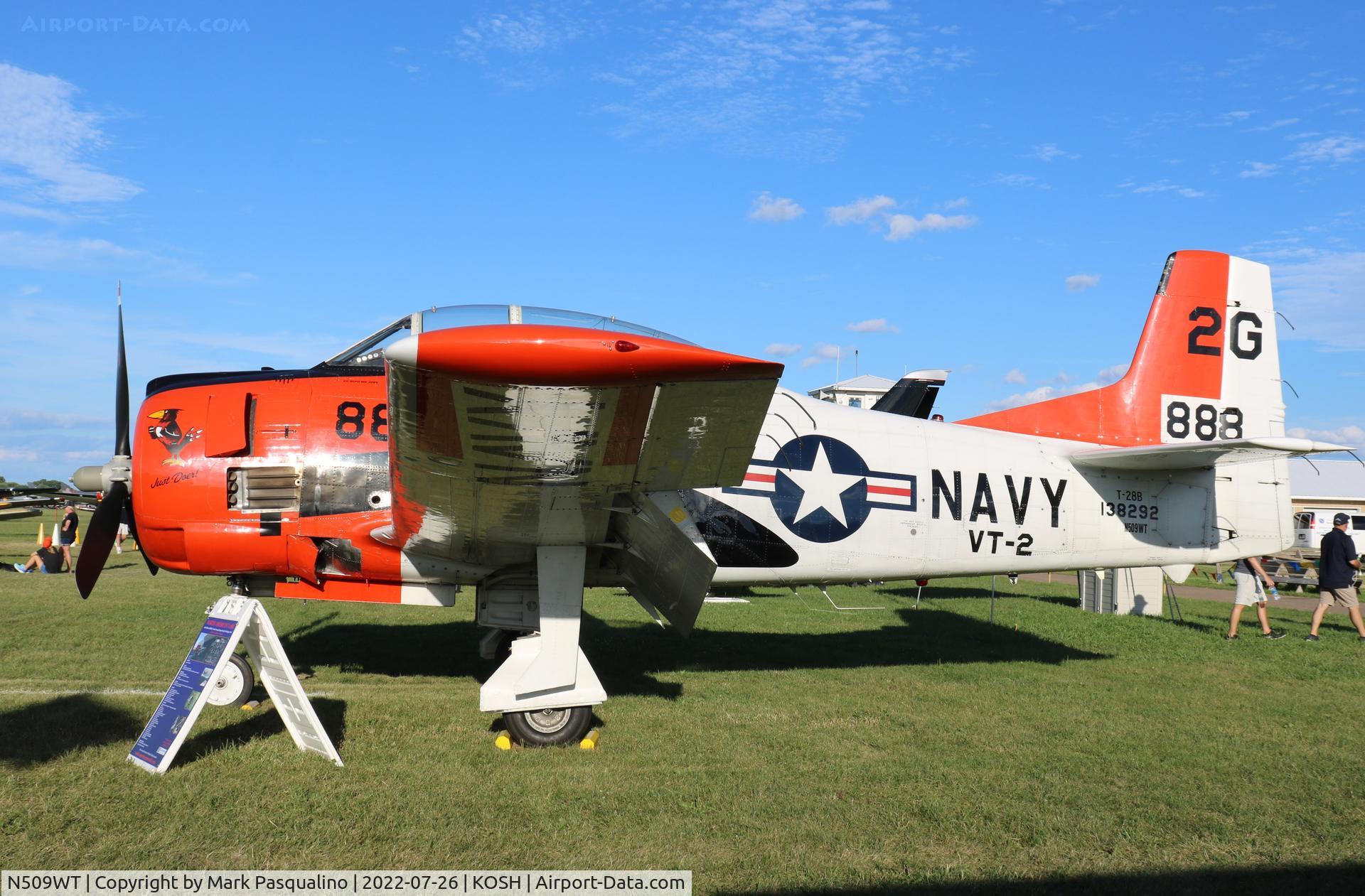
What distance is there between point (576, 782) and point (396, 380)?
2941mm

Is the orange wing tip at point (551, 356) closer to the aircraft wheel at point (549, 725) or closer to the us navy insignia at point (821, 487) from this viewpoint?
the aircraft wheel at point (549, 725)

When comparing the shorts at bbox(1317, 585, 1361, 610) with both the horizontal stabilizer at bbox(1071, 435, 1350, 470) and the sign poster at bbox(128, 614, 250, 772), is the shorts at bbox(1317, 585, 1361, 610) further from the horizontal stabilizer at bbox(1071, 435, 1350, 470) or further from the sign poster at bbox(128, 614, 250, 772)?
the sign poster at bbox(128, 614, 250, 772)

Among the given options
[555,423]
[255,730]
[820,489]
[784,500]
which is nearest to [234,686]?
[255,730]

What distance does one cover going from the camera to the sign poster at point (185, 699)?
5418 mm

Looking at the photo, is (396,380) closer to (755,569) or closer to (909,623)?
(755,569)

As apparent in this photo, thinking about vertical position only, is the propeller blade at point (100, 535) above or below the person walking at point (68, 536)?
above

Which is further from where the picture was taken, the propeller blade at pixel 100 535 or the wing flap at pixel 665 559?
the propeller blade at pixel 100 535

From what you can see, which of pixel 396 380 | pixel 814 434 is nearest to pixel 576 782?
pixel 396 380

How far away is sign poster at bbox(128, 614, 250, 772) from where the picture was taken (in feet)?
17.8

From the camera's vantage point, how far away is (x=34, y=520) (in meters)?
43.4

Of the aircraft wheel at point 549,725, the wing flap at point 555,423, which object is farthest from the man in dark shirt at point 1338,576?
the wing flap at point 555,423

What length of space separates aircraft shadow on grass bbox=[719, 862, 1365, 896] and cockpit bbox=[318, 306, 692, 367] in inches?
128

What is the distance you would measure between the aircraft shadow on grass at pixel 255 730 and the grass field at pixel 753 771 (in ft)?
0.12

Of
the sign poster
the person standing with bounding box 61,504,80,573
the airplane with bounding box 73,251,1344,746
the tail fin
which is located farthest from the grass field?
the person standing with bounding box 61,504,80,573
